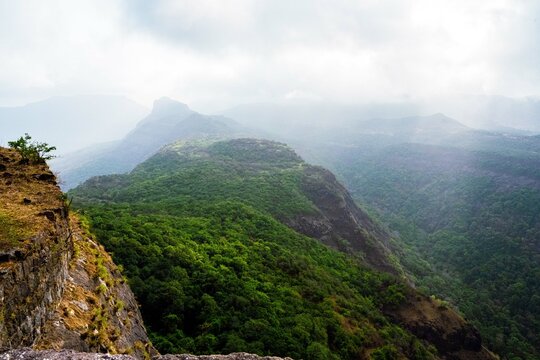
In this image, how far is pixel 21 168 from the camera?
16.6 meters

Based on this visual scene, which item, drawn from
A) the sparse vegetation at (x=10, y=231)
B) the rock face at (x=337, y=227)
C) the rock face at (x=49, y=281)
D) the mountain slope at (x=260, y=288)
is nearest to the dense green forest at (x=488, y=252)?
the rock face at (x=337, y=227)

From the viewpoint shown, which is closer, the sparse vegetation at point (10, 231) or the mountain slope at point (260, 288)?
the sparse vegetation at point (10, 231)

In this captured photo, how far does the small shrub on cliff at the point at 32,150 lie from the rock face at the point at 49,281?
1.09ft

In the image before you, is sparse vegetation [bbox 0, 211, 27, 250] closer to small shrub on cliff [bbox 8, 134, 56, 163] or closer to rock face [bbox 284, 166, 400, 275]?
small shrub on cliff [bbox 8, 134, 56, 163]

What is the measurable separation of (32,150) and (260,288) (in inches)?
1149

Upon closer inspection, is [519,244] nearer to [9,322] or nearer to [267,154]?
[267,154]

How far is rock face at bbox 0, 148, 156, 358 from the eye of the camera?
10.2 meters

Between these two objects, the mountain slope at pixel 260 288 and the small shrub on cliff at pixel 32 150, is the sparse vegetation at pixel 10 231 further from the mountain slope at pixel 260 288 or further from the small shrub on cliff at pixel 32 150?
the mountain slope at pixel 260 288

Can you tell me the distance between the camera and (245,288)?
127 feet

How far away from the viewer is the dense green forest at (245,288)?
3203cm

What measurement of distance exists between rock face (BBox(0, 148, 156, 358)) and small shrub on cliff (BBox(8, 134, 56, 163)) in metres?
0.33

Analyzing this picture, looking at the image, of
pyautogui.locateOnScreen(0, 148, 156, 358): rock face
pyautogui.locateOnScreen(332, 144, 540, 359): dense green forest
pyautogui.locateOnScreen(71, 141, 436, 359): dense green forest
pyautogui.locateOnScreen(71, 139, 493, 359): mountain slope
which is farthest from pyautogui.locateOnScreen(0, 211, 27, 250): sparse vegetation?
pyautogui.locateOnScreen(332, 144, 540, 359): dense green forest

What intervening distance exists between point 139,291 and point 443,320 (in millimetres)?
44045

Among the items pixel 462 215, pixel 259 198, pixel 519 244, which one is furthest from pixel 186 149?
pixel 519 244
